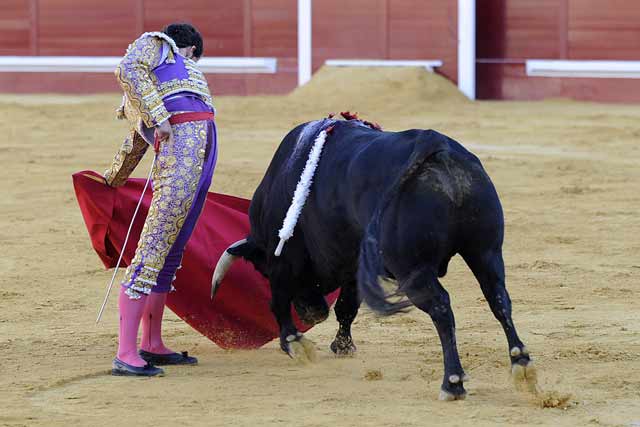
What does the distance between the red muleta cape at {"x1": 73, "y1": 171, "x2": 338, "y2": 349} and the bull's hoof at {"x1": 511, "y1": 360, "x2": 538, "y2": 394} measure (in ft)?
3.92

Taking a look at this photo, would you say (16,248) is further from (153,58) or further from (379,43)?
(379,43)

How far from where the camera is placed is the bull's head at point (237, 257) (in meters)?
4.26

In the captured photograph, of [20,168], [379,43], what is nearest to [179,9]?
[379,43]

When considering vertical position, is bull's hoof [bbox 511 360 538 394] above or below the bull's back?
below

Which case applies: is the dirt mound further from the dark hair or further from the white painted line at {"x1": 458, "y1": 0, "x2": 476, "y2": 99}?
the dark hair

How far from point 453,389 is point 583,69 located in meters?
8.97

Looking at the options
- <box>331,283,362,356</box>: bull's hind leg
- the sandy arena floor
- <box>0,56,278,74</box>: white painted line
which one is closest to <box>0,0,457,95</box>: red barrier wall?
<box>0,56,278,74</box>: white painted line

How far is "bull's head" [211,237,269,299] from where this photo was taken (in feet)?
14.0

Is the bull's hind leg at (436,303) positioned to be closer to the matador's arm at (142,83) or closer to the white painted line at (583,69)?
the matador's arm at (142,83)

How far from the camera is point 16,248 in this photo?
251 inches

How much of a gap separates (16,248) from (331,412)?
3.31m

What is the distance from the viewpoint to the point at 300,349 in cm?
411

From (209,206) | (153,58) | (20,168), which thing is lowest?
(20,168)

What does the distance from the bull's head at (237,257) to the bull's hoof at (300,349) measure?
303 mm
